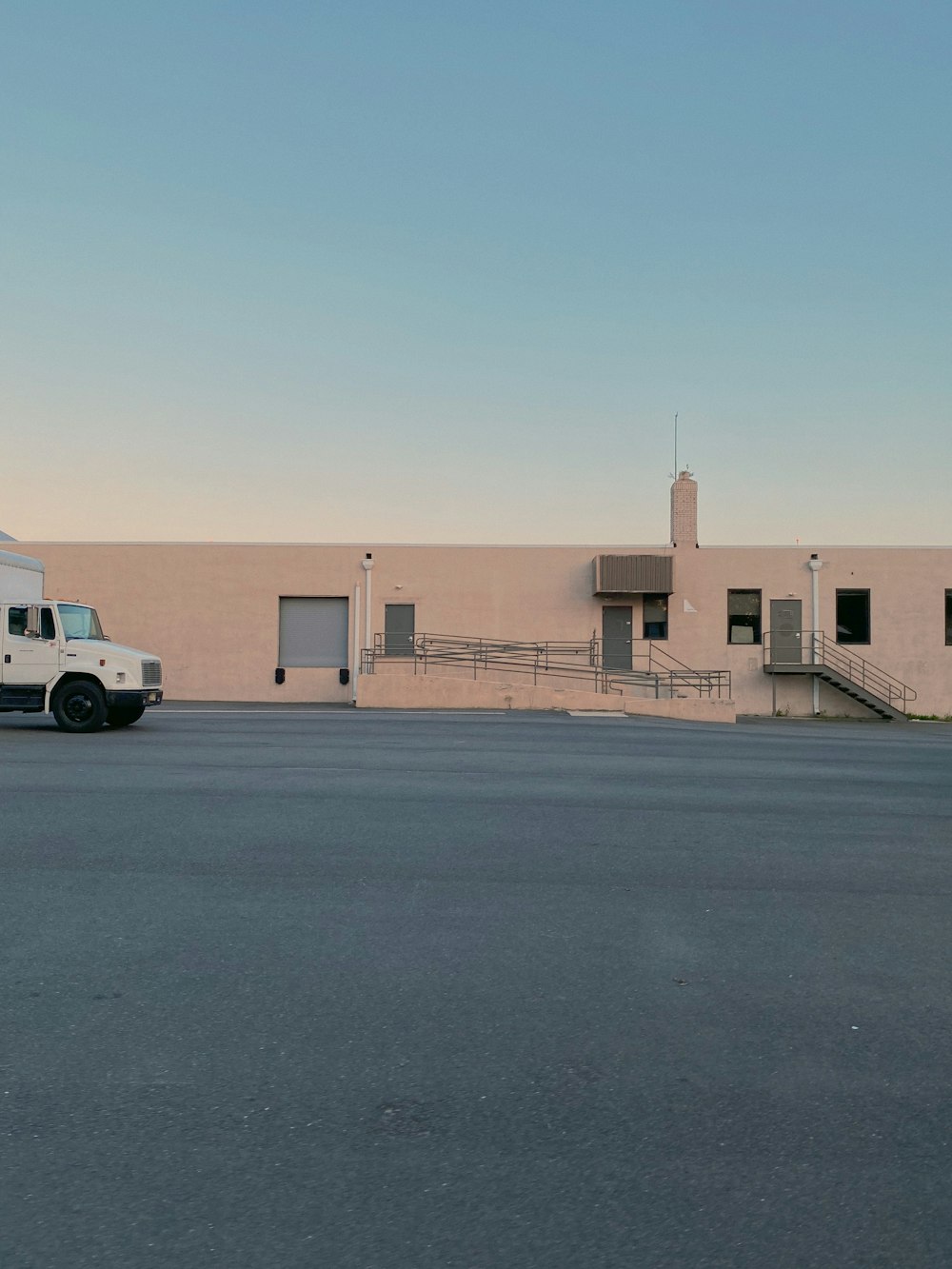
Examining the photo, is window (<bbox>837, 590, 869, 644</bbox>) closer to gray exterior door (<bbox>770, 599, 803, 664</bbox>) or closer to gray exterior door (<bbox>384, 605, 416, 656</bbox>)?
gray exterior door (<bbox>770, 599, 803, 664</bbox>)

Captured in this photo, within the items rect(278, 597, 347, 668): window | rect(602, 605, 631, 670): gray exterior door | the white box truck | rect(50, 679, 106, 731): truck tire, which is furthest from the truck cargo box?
rect(602, 605, 631, 670): gray exterior door

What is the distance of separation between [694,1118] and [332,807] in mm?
7210

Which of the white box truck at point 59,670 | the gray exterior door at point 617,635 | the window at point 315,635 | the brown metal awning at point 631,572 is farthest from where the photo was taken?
the window at point 315,635

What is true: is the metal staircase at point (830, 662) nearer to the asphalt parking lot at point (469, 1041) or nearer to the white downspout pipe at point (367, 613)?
the white downspout pipe at point (367, 613)

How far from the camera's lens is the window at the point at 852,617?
3428 centimetres

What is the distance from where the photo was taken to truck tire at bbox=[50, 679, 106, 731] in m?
18.8

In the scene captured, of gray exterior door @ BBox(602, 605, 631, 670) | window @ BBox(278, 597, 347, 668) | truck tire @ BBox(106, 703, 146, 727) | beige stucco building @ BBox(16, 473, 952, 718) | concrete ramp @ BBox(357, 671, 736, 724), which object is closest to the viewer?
truck tire @ BBox(106, 703, 146, 727)

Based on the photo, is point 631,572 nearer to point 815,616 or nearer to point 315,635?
point 815,616

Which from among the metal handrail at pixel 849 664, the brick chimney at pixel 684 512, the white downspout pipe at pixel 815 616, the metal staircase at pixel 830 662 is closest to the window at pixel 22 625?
the brick chimney at pixel 684 512

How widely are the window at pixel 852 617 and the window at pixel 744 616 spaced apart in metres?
2.63

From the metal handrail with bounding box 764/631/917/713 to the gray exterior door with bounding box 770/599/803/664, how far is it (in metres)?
0.03

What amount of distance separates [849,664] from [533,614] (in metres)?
10.1

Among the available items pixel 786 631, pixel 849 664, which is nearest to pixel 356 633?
pixel 786 631

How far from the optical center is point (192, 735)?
60.5 feet
